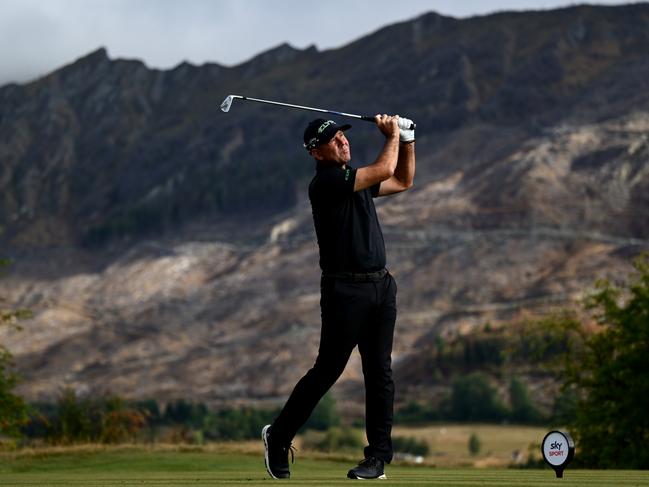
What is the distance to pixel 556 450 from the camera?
1078 cm

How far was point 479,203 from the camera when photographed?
167 meters

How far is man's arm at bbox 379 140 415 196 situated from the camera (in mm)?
11171

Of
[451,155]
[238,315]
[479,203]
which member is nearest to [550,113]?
[451,155]

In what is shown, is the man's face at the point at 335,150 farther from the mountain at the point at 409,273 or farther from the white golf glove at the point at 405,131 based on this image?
the mountain at the point at 409,273

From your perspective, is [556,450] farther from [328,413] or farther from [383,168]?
[328,413]

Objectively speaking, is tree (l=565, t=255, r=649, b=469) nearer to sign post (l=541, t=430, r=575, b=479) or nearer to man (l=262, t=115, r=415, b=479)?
sign post (l=541, t=430, r=575, b=479)

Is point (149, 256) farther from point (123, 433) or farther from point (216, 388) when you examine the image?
point (123, 433)

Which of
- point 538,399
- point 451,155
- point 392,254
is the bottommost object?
point 538,399

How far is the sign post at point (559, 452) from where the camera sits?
1066 cm

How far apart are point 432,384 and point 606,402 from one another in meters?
102

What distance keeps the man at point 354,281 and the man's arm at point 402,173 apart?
0.22 meters

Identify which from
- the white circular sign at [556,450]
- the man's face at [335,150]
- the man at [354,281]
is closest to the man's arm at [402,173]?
the man at [354,281]

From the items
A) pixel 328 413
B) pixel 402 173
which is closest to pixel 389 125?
pixel 402 173

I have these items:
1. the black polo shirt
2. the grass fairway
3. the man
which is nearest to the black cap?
the man
